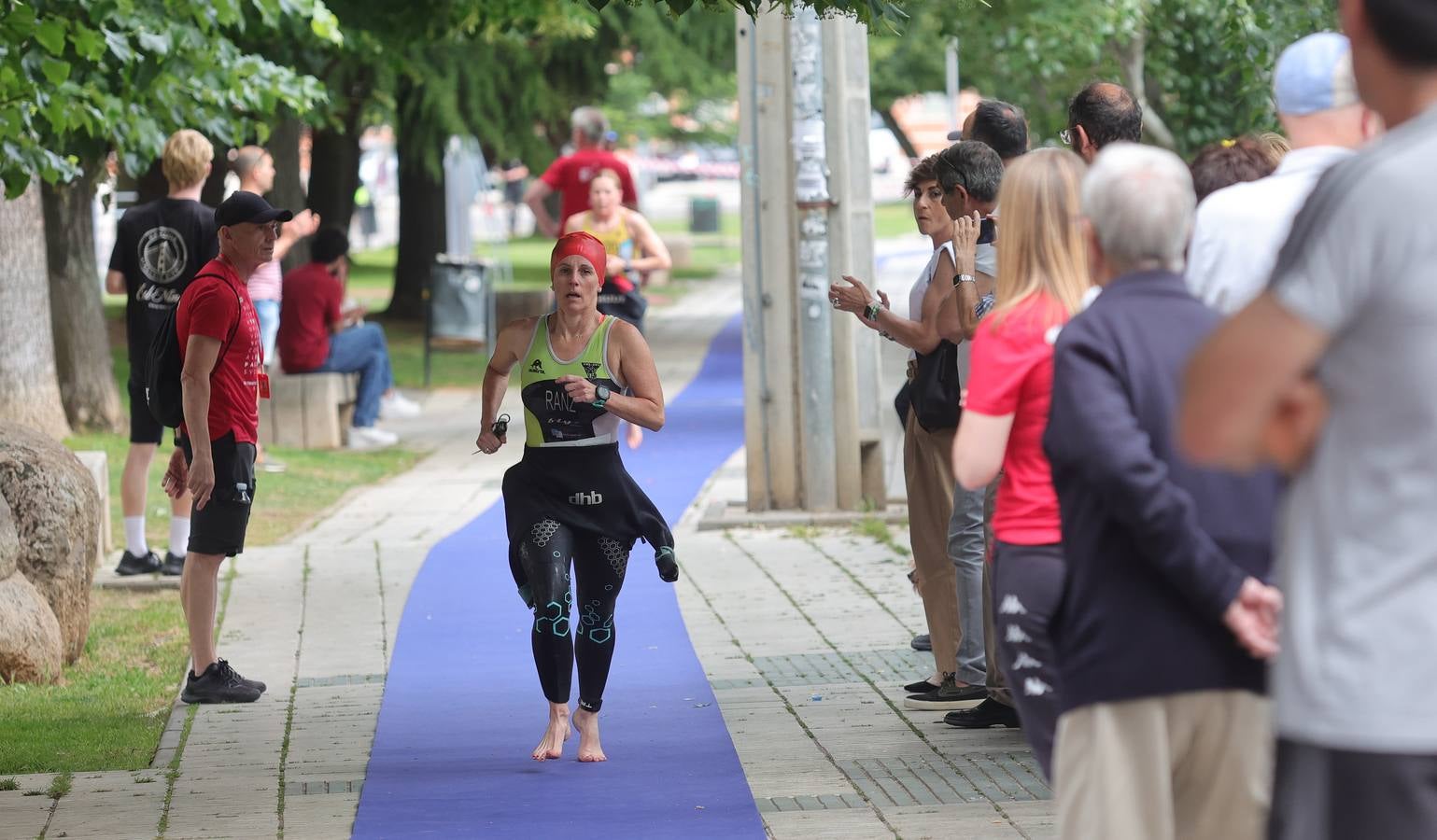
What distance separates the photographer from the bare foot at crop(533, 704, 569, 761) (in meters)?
6.25

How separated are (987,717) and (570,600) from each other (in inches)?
54.6

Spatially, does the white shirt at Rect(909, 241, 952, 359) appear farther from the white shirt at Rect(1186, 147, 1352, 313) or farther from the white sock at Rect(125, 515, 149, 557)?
the white sock at Rect(125, 515, 149, 557)

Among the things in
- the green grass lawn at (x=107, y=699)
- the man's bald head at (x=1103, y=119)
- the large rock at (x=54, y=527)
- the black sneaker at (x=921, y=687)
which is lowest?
the green grass lawn at (x=107, y=699)

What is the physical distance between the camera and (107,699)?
292 inches

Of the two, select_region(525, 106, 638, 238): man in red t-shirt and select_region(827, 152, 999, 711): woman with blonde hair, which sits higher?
select_region(525, 106, 638, 238): man in red t-shirt

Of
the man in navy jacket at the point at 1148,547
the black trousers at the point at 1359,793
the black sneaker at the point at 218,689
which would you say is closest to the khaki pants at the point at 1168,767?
the man in navy jacket at the point at 1148,547

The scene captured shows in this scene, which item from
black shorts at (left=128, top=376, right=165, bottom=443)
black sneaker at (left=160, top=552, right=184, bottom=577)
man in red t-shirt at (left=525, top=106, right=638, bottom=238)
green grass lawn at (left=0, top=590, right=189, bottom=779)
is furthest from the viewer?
man in red t-shirt at (left=525, top=106, right=638, bottom=238)

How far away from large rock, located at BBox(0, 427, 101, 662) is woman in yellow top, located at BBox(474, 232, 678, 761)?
2452 mm

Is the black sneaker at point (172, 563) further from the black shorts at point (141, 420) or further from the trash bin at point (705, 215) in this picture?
the trash bin at point (705, 215)

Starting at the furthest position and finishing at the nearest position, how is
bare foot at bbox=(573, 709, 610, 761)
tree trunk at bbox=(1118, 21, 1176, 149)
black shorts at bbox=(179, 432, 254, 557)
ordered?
1. tree trunk at bbox=(1118, 21, 1176, 149)
2. black shorts at bbox=(179, 432, 254, 557)
3. bare foot at bbox=(573, 709, 610, 761)

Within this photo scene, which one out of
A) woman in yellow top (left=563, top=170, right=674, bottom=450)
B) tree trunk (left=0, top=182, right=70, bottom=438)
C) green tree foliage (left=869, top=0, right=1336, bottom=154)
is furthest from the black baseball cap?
green tree foliage (left=869, top=0, right=1336, bottom=154)

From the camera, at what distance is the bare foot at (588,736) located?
6215 millimetres

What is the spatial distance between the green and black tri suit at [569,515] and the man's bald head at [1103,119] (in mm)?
1534

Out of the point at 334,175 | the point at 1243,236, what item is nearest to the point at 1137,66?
the point at 334,175
